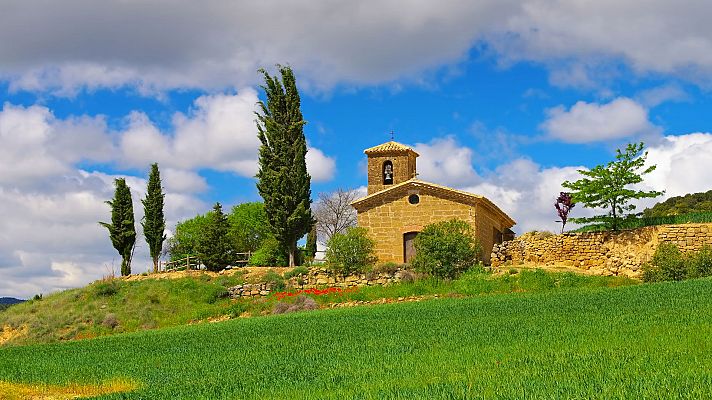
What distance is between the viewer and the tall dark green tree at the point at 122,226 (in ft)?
170

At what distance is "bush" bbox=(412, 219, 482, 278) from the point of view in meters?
36.4

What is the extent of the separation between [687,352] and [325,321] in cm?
1349

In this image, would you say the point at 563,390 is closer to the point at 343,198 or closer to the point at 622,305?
the point at 622,305

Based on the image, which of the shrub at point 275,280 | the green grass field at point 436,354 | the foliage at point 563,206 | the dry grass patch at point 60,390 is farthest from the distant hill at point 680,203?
the dry grass patch at point 60,390

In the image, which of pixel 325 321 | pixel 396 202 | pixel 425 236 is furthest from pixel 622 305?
pixel 396 202

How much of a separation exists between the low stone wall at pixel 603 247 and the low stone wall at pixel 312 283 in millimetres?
7656

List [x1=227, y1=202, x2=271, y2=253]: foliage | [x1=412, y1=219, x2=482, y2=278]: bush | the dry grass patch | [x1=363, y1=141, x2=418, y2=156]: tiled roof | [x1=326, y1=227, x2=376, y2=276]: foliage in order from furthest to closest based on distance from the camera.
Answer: [x1=227, y1=202, x2=271, y2=253]: foliage
[x1=363, y1=141, x2=418, y2=156]: tiled roof
[x1=326, y1=227, x2=376, y2=276]: foliage
[x1=412, y1=219, x2=482, y2=278]: bush
the dry grass patch

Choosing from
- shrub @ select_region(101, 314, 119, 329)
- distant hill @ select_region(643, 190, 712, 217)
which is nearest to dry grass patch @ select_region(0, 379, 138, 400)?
shrub @ select_region(101, 314, 119, 329)

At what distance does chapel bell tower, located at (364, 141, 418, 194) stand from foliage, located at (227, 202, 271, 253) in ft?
82.0

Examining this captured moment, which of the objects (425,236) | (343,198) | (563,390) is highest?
(343,198)

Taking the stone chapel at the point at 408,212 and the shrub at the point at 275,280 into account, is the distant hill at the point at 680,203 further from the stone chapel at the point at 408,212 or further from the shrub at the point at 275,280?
the shrub at the point at 275,280

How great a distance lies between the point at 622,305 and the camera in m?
22.2

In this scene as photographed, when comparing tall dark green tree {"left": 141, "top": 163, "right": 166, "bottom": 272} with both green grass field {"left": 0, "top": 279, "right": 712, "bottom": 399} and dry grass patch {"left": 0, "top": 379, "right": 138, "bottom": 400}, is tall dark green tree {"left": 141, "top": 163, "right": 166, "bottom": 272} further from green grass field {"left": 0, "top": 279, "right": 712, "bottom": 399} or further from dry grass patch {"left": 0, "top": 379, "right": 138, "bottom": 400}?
dry grass patch {"left": 0, "top": 379, "right": 138, "bottom": 400}

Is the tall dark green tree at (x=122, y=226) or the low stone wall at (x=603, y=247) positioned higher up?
the tall dark green tree at (x=122, y=226)
